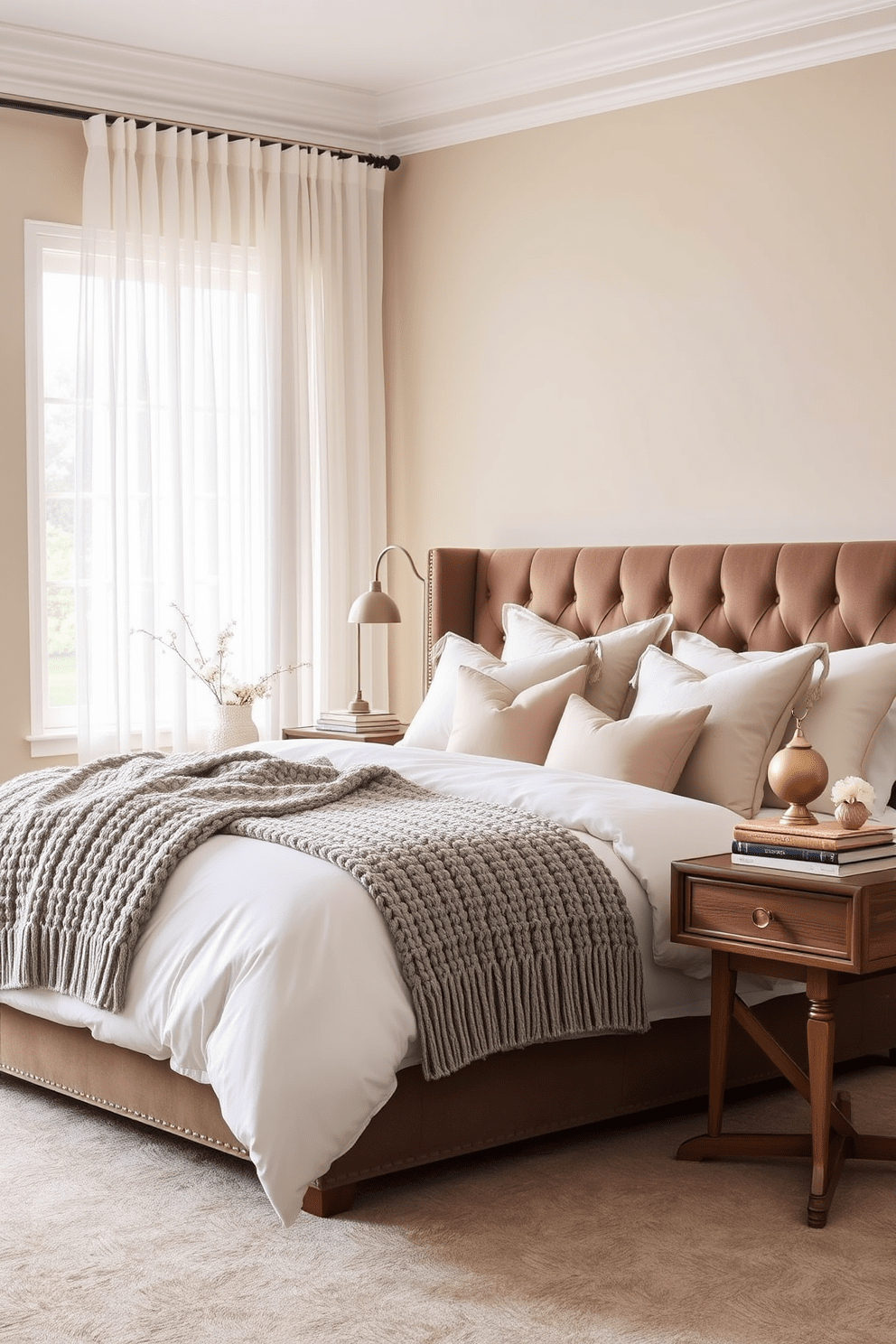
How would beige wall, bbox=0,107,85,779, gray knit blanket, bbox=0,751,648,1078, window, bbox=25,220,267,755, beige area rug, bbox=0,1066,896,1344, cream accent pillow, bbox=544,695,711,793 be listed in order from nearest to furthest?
beige area rug, bbox=0,1066,896,1344 < gray knit blanket, bbox=0,751,648,1078 < cream accent pillow, bbox=544,695,711,793 < beige wall, bbox=0,107,85,779 < window, bbox=25,220,267,755

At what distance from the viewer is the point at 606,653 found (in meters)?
4.38

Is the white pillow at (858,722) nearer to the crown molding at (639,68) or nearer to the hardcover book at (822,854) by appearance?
the hardcover book at (822,854)

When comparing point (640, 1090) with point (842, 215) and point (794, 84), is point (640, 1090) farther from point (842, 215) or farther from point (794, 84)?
point (794, 84)

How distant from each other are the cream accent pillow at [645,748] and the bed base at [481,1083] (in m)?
0.61

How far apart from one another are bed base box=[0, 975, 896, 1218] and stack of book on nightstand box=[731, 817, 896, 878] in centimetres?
53

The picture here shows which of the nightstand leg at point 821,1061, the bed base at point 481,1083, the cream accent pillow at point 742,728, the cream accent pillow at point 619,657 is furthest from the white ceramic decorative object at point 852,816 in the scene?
the cream accent pillow at point 619,657

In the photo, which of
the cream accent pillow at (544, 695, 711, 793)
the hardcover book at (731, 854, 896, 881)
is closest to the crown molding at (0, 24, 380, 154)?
the cream accent pillow at (544, 695, 711, 793)

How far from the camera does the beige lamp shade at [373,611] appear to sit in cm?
515

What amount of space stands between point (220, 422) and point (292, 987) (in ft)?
10.6

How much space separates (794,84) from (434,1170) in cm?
330

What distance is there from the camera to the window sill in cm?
522

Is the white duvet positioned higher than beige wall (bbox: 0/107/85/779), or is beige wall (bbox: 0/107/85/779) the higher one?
beige wall (bbox: 0/107/85/779)

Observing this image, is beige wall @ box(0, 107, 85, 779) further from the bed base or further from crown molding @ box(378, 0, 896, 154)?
the bed base

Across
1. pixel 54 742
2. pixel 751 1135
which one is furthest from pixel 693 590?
pixel 54 742
